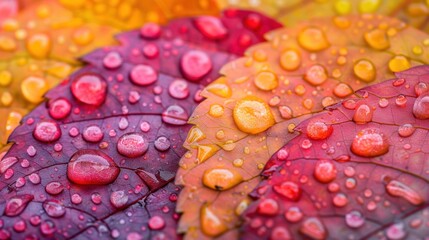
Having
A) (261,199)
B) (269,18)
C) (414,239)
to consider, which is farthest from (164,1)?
(414,239)

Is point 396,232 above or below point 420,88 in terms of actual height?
below

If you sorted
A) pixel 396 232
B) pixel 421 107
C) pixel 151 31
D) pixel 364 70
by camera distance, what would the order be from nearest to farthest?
pixel 396 232 < pixel 421 107 < pixel 364 70 < pixel 151 31

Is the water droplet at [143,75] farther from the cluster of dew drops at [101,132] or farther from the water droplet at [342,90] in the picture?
the water droplet at [342,90]

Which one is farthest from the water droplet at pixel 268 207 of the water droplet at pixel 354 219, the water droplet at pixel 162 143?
the water droplet at pixel 162 143

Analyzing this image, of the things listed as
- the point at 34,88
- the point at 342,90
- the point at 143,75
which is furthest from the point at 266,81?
the point at 34,88

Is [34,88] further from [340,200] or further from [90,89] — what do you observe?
[340,200]

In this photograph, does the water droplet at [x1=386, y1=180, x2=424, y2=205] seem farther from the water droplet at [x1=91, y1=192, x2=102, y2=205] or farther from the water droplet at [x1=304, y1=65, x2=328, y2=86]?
the water droplet at [x1=91, y1=192, x2=102, y2=205]

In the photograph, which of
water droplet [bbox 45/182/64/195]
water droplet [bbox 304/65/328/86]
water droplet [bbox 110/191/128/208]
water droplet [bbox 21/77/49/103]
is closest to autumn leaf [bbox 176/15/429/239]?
water droplet [bbox 304/65/328/86]
